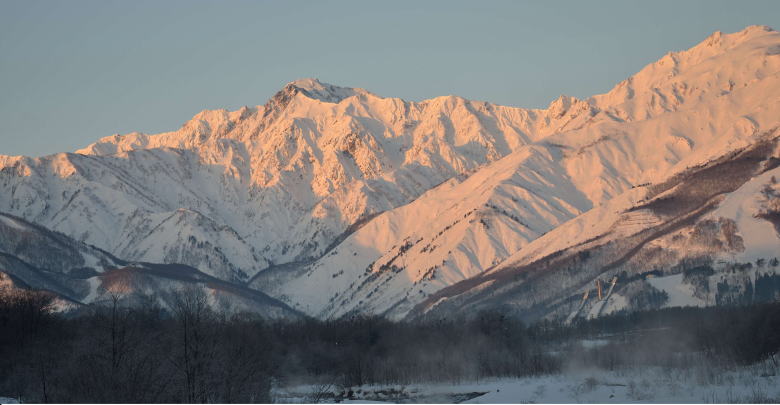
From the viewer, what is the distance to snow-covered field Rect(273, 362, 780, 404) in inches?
5192

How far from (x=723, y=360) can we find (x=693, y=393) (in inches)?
1190

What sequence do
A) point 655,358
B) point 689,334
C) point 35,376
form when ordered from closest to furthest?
1. point 35,376
2. point 655,358
3. point 689,334

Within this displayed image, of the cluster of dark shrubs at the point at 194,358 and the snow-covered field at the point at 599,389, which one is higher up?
the cluster of dark shrubs at the point at 194,358

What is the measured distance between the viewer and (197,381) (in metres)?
114

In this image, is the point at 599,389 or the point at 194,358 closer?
the point at 194,358

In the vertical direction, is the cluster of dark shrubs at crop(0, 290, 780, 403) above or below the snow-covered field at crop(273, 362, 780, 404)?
above

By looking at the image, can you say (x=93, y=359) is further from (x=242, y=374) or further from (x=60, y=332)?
(x=60, y=332)

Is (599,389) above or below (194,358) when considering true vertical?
below

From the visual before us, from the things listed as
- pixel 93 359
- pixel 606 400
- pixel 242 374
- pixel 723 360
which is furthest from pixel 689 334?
pixel 93 359

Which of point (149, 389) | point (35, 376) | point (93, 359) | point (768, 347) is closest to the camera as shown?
point (149, 389)

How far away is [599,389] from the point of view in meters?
148

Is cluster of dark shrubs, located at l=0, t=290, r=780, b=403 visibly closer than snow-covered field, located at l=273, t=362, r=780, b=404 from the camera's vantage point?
Yes

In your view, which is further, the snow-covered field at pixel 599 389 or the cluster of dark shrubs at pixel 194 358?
the snow-covered field at pixel 599 389

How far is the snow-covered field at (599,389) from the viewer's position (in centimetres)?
13188
